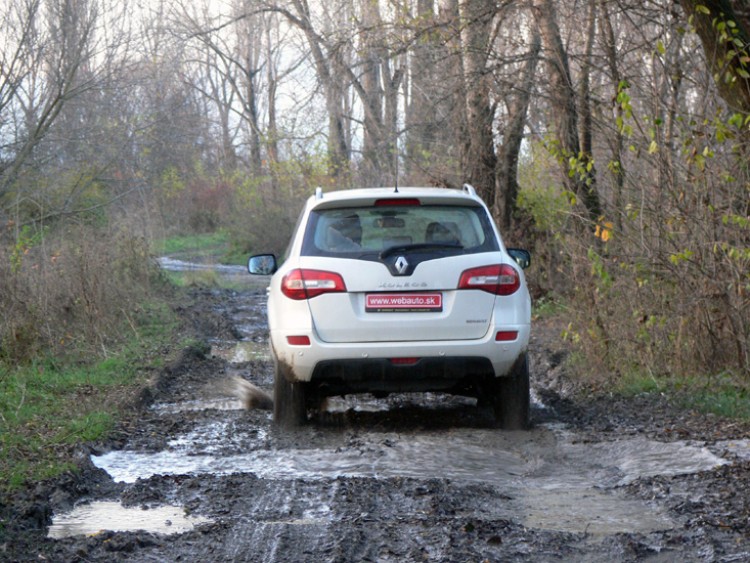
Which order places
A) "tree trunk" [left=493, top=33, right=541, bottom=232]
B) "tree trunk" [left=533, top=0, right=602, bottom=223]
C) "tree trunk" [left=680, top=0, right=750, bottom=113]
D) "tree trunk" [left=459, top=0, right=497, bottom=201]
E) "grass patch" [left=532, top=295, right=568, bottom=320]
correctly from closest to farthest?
"tree trunk" [left=680, top=0, right=750, bottom=113] < "tree trunk" [left=533, top=0, right=602, bottom=223] < "tree trunk" [left=459, top=0, right=497, bottom=201] < "grass patch" [left=532, top=295, right=568, bottom=320] < "tree trunk" [left=493, top=33, right=541, bottom=232]

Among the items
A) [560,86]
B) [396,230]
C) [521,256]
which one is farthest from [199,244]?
[396,230]

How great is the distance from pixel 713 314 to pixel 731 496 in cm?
420

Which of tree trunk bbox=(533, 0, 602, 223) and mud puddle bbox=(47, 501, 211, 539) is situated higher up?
tree trunk bbox=(533, 0, 602, 223)

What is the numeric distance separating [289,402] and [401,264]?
1392 mm

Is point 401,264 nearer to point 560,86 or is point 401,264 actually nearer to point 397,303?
point 397,303

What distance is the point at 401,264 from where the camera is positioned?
26.4 feet

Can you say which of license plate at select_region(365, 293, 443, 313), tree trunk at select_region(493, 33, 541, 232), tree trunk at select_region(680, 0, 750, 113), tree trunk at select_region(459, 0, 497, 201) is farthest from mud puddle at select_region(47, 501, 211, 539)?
tree trunk at select_region(493, 33, 541, 232)

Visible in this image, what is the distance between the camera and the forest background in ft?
32.2

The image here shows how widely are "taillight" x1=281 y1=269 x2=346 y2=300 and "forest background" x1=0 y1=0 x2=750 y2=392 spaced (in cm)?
272

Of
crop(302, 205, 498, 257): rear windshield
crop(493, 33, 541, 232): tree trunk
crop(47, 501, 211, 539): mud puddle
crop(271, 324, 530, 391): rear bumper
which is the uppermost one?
crop(493, 33, 541, 232): tree trunk

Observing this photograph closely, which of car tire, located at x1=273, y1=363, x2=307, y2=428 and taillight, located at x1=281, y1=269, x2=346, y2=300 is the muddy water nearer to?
car tire, located at x1=273, y1=363, x2=307, y2=428

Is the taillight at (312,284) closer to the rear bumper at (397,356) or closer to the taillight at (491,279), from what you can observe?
the rear bumper at (397,356)

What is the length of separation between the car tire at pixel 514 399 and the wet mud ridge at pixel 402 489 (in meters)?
0.18

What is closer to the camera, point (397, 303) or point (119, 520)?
point (119, 520)
